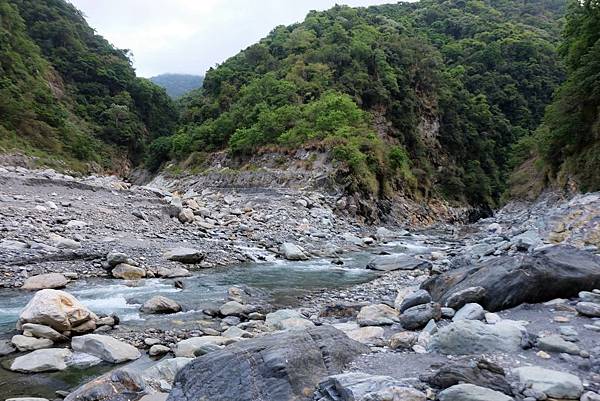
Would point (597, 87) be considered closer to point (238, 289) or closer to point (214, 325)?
point (238, 289)

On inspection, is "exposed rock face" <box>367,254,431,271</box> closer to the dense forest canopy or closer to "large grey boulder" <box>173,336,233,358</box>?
"large grey boulder" <box>173,336,233,358</box>

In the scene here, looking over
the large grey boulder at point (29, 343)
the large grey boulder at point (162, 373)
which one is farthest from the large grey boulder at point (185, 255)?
the large grey boulder at point (162, 373)

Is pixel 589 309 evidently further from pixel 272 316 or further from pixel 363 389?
pixel 272 316

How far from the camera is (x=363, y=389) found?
11.0 feet

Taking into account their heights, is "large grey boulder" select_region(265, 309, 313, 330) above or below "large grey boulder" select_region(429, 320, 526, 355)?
below

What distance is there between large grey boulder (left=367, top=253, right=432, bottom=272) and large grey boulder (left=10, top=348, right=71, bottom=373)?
9648 mm

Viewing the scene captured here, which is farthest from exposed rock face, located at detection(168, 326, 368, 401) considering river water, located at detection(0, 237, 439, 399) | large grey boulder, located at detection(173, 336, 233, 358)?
river water, located at detection(0, 237, 439, 399)

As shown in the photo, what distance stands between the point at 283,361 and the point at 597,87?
21468mm

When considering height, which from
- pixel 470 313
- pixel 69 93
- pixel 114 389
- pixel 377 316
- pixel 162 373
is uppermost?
pixel 69 93

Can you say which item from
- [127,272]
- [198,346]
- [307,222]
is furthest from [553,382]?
[307,222]

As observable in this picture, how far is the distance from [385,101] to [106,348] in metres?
38.7

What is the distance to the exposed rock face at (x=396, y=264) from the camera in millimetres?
13508

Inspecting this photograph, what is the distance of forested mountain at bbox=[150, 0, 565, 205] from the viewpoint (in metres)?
33.1

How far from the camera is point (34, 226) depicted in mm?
11477
